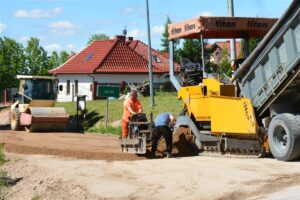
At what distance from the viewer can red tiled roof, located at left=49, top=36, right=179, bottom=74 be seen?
178 ft

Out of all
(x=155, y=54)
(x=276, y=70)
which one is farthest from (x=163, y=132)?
(x=155, y=54)

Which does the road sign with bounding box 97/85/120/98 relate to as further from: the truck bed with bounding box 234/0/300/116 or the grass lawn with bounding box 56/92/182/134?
the truck bed with bounding box 234/0/300/116

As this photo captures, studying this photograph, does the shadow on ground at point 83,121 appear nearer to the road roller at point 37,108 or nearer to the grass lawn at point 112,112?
the grass lawn at point 112,112

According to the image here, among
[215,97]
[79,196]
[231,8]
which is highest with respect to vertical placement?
[231,8]

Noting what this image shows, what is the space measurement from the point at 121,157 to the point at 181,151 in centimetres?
174

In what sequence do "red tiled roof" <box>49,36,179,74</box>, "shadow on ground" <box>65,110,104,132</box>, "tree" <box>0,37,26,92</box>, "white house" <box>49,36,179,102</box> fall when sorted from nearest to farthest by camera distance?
1. "shadow on ground" <box>65,110,104,132</box>
2. "white house" <box>49,36,179,102</box>
3. "red tiled roof" <box>49,36,179,74</box>
4. "tree" <box>0,37,26,92</box>

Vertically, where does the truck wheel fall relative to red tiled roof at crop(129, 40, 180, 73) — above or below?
below

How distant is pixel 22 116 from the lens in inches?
1118

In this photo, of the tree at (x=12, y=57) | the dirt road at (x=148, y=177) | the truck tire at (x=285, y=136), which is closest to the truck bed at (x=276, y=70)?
the truck tire at (x=285, y=136)

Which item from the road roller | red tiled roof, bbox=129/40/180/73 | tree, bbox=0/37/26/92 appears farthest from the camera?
tree, bbox=0/37/26/92

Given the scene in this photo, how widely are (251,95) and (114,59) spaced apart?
41930 millimetres

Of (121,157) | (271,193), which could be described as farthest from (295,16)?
(121,157)

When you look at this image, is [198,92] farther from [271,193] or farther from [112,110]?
[112,110]

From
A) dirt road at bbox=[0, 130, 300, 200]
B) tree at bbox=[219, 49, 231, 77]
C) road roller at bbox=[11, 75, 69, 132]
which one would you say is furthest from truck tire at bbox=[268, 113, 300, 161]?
road roller at bbox=[11, 75, 69, 132]
